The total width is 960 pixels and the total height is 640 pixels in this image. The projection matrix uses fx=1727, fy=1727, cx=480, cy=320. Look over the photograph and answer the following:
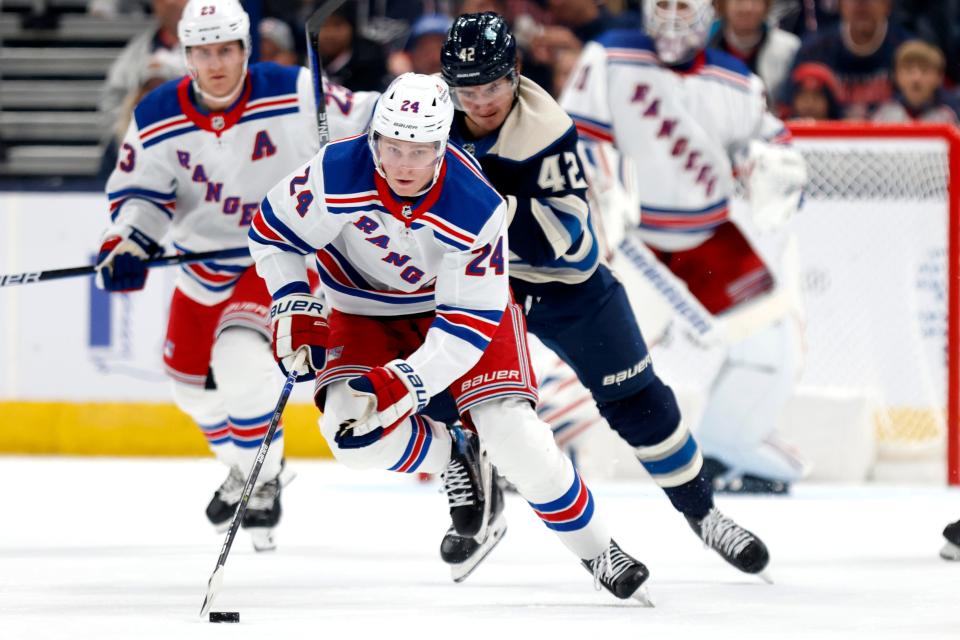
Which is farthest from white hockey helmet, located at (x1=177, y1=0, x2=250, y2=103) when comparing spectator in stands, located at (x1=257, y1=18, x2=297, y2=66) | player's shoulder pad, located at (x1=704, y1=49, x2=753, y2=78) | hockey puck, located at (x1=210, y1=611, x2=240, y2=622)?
spectator in stands, located at (x1=257, y1=18, x2=297, y2=66)

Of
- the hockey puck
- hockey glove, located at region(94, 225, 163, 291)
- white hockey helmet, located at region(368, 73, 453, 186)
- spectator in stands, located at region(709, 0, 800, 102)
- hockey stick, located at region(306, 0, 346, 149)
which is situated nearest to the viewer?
the hockey puck

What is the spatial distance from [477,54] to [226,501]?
58.5 inches

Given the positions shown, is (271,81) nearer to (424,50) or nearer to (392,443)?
(392,443)

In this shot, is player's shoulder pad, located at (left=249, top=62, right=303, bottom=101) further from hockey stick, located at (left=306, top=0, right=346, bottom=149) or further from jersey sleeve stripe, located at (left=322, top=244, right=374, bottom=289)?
jersey sleeve stripe, located at (left=322, top=244, right=374, bottom=289)

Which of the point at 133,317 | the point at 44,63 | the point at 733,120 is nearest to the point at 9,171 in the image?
the point at 44,63

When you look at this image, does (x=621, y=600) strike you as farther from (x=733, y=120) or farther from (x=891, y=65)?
(x=891, y=65)

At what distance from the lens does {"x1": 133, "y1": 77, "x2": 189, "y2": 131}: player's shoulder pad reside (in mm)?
3920

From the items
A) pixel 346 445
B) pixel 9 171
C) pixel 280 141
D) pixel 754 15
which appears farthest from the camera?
pixel 9 171

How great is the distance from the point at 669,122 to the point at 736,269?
1.53 ft

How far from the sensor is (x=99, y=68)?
295 inches

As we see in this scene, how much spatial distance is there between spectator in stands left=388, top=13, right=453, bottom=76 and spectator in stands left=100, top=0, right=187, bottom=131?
840 millimetres

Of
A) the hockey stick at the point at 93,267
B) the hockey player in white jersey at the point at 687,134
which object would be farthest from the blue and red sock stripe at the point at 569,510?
the hockey player in white jersey at the point at 687,134

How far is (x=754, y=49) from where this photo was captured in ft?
21.2

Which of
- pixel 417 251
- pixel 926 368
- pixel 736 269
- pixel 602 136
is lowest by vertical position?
pixel 926 368
